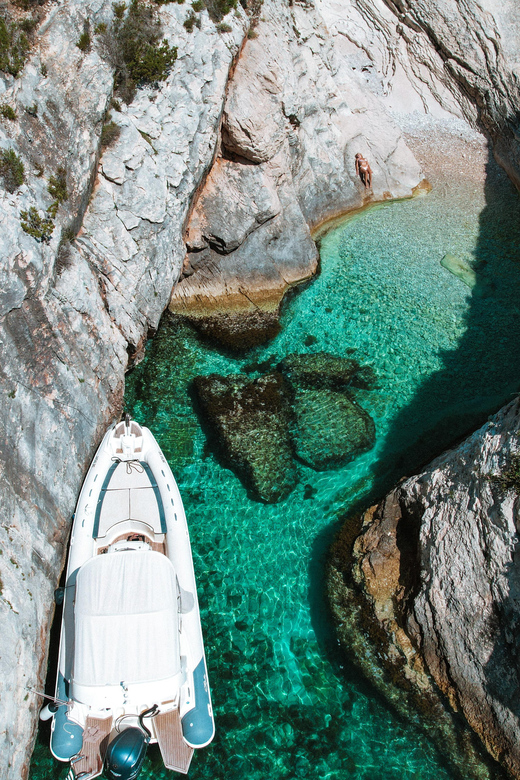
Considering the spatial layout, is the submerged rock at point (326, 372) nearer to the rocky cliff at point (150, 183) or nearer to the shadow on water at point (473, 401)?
the shadow on water at point (473, 401)

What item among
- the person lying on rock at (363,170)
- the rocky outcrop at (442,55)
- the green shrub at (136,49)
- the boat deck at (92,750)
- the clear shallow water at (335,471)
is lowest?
the boat deck at (92,750)

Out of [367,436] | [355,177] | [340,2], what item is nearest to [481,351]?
[367,436]

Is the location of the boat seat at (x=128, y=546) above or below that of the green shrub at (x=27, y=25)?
below

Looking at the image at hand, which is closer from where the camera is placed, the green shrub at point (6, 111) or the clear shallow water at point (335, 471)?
the clear shallow water at point (335, 471)

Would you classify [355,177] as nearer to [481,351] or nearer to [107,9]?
[481,351]

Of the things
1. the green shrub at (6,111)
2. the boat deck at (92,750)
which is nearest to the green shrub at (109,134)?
the green shrub at (6,111)

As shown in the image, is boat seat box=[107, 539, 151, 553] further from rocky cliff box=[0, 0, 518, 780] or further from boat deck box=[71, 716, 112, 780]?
boat deck box=[71, 716, 112, 780]

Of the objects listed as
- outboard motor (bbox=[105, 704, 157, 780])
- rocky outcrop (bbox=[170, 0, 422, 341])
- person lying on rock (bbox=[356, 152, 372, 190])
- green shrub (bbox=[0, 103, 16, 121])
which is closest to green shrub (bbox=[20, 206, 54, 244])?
green shrub (bbox=[0, 103, 16, 121])

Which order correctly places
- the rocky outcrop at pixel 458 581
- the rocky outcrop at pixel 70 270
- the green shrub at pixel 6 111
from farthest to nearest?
the green shrub at pixel 6 111
the rocky outcrop at pixel 70 270
the rocky outcrop at pixel 458 581
